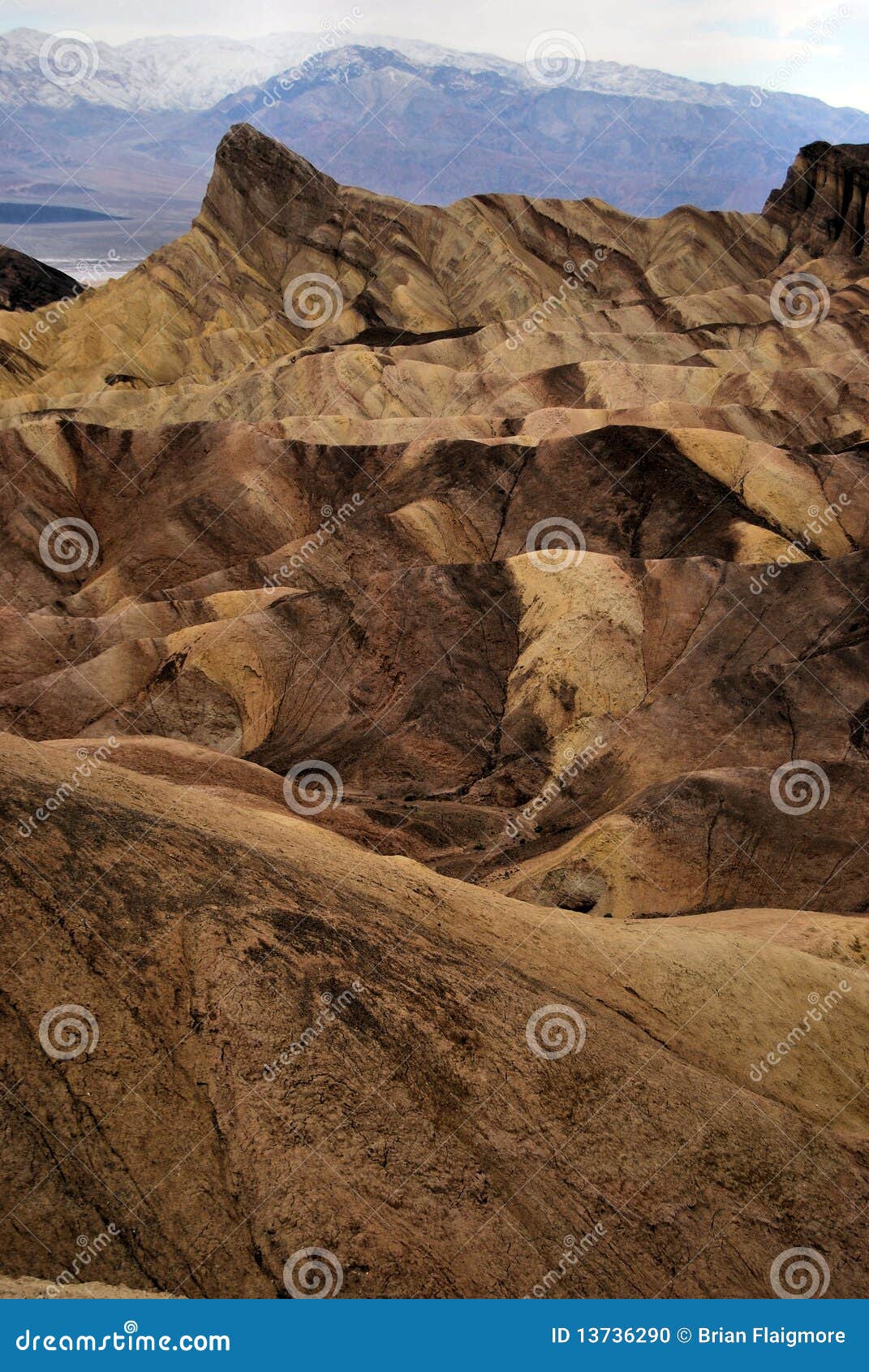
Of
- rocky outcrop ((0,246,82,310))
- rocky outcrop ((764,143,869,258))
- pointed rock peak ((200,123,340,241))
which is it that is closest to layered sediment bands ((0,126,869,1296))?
pointed rock peak ((200,123,340,241))

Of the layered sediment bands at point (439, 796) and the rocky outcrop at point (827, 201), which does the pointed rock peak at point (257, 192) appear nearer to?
the layered sediment bands at point (439, 796)

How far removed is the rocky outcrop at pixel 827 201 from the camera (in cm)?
7931

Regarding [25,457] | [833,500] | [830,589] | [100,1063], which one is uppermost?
[833,500]

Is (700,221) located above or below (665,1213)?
above

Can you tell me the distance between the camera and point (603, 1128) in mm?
11305

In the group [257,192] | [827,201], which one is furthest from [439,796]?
[827,201]

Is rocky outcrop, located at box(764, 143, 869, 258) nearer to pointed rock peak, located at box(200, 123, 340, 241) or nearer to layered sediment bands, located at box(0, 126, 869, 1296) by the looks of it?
layered sediment bands, located at box(0, 126, 869, 1296)

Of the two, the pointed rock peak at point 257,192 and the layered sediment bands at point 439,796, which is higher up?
the pointed rock peak at point 257,192

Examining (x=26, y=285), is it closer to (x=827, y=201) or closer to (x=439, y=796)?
(x=827, y=201)

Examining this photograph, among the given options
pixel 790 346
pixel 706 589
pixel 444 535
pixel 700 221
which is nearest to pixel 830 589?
pixel 706 589

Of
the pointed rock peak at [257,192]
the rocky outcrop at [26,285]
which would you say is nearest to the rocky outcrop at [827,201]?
the pointed rock peak at [257,192]

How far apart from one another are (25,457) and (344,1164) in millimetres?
41034

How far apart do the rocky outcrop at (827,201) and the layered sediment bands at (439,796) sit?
51.8ft

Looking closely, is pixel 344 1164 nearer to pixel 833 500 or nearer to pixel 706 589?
pixel 706 589
